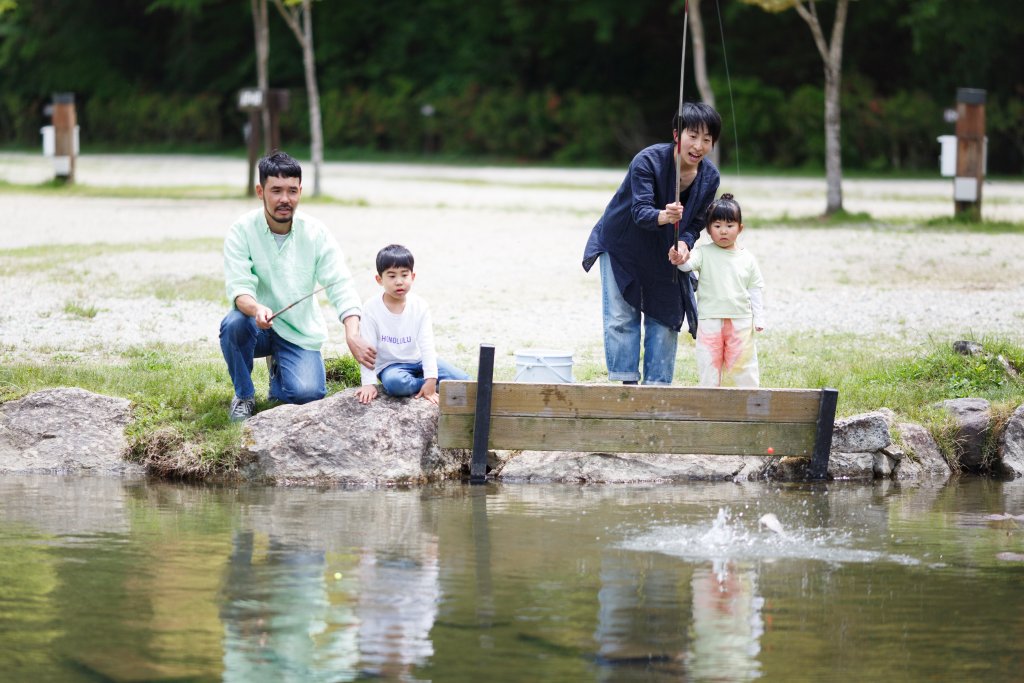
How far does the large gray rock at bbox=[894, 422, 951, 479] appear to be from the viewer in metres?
7.59

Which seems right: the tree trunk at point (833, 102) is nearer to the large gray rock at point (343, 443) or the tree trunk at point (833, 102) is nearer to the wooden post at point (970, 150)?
the wooden post at point (970, 150)

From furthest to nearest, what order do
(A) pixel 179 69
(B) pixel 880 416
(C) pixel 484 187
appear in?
(A) pixel 179 69, (C) pixel 484 187, (B) pixel 880 416

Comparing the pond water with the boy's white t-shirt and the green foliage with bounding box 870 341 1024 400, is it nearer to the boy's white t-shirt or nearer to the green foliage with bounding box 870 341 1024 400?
the boy's white t-shirt

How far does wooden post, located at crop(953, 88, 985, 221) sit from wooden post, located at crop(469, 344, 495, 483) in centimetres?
1129

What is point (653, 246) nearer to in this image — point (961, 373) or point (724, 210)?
point (724, 210)

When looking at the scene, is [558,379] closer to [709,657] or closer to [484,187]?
[709,657]

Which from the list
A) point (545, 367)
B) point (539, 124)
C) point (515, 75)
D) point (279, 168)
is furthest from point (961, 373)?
point (515, 75)

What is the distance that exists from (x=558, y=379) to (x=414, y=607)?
2.51 meters

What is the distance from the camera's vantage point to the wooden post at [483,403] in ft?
22.8

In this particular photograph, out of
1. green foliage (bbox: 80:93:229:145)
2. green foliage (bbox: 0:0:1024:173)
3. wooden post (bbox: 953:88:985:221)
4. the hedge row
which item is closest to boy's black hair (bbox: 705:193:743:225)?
wooden post (bbox: 953:88:985:221)

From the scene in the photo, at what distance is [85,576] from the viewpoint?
5.52 metres

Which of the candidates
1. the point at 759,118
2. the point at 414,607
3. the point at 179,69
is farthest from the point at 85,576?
the point at 179,69

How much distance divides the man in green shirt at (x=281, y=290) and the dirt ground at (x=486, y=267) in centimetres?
157

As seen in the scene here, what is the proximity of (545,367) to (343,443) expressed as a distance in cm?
105
